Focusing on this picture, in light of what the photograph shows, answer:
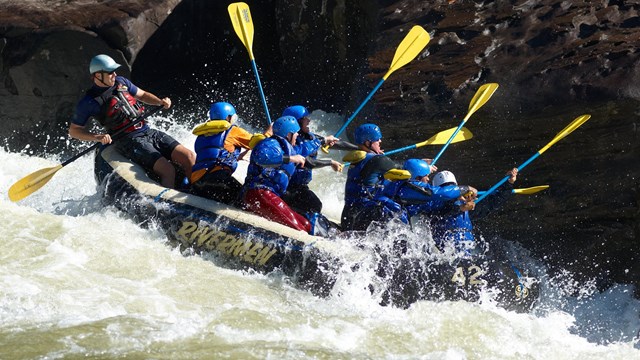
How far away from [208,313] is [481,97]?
3.39m

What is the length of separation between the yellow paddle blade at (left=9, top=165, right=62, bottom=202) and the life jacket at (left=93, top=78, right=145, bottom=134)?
571 millimetres

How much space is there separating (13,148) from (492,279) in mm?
6490

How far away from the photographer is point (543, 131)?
302 inches

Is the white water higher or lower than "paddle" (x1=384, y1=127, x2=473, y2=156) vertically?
higher

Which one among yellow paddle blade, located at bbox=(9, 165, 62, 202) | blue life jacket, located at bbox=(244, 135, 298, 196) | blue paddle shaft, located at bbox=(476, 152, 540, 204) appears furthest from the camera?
yellow paddle blade, located at bbox=(9, 165, 62, 202)

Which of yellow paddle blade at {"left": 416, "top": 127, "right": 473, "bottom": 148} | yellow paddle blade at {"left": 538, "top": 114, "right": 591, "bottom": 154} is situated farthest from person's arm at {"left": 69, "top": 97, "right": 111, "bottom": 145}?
yellow paddle blade at {"left": 538, "top": 114, "right": 591, "bottom": 154}

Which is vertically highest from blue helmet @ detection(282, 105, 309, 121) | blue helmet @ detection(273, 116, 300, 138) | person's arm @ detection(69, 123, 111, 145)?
person's arm @ detection(69, 123, 111, 145)

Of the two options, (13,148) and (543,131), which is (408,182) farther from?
(13,148)

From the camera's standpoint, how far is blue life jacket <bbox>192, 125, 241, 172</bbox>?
6.98m

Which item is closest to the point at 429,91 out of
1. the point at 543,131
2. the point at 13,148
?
the point at 543,131

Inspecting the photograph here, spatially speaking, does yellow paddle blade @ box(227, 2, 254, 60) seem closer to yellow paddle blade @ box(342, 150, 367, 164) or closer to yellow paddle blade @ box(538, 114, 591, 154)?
yellow paddle blade @ box(342, 150, 367, 164)

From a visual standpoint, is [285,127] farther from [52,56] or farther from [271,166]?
[52,56]

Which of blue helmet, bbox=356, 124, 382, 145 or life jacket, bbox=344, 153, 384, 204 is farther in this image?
blue helmet, bbox=356, 124, 382, 145

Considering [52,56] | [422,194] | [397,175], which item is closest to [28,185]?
[52,56]
